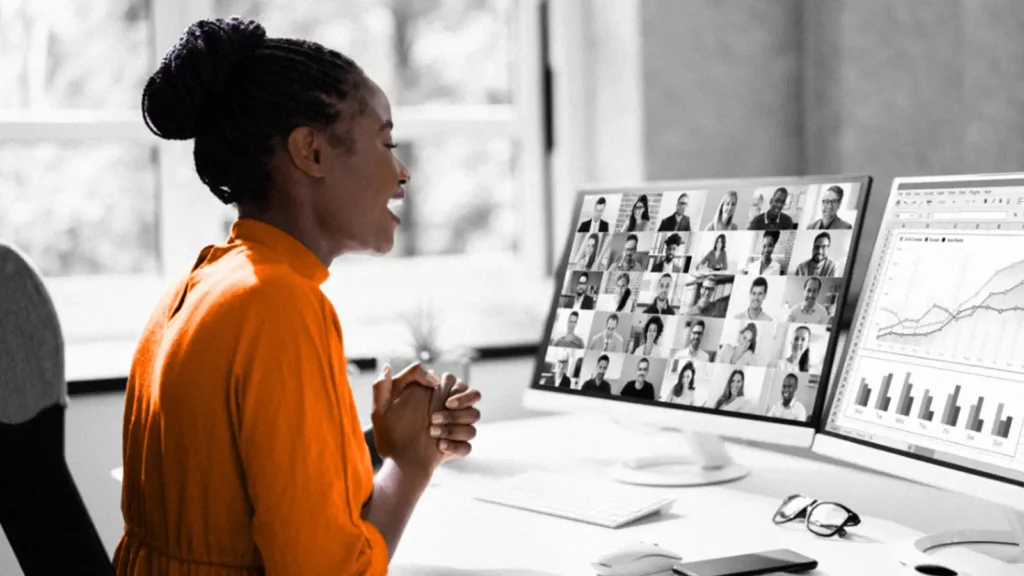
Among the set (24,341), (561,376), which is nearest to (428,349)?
(561,376)

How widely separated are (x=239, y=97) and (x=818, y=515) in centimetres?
85

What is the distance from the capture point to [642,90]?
243cm

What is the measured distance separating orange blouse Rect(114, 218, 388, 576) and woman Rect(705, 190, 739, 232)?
0.67 m

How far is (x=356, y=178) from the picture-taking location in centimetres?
121

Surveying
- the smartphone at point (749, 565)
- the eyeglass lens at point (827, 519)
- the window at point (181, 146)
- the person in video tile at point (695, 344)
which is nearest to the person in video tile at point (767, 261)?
the person in video tile at point (695, 344)

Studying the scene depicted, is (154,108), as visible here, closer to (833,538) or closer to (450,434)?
(450,434)

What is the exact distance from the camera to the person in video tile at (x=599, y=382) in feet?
5.40

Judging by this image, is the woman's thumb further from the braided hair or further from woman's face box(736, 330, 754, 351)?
woman's face box(736, 330, 754, 351)

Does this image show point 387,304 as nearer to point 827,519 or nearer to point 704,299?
point 704,299

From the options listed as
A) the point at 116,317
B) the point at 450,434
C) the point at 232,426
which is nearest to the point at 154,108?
the point at 232,426

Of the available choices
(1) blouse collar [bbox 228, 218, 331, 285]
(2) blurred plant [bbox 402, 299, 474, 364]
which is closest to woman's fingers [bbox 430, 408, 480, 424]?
(1) blouse collar [bbox 228, 218, 331, 285]

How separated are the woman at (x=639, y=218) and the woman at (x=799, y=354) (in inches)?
12.2

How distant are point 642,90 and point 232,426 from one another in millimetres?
1586

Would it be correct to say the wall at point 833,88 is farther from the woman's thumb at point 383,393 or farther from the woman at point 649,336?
the woman's thumb at point 383,393
